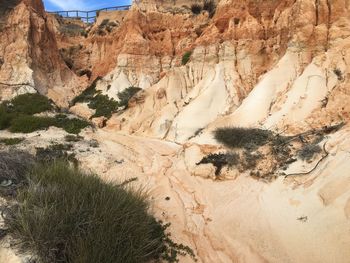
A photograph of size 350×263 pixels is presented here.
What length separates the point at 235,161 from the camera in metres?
11.6

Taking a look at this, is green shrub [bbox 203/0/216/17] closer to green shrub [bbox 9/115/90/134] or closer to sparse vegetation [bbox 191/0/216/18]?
sparse vegetation [bbox 191/0/216/18]

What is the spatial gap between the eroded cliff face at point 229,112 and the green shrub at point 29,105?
387 centimetres

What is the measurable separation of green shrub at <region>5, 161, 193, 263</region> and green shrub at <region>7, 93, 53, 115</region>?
15157 mm

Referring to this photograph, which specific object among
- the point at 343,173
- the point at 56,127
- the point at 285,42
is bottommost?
the point at 56,127

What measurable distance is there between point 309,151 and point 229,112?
942 cm

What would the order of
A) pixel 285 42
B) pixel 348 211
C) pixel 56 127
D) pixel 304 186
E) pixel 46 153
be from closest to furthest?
1. pixel 348 211
2. pixel 304 186
3. pixel 46 153
4. pixel 56 127
5. pixel 285 42

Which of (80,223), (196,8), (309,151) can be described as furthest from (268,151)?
(196,8)

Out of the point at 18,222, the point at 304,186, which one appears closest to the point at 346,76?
the point at 304,186

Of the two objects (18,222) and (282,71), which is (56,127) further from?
(18,222)

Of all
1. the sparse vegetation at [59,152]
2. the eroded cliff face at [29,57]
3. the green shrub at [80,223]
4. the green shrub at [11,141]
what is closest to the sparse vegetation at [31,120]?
the green shrub at [11,141]

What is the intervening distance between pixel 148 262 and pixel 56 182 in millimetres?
2267

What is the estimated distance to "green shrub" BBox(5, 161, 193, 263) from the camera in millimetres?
5227

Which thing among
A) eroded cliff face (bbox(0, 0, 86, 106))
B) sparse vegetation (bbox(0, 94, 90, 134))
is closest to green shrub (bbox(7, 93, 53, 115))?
sparse vegetation (bbox(0, 94, 90, 134))

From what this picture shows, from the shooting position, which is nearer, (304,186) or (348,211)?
(348,211)
